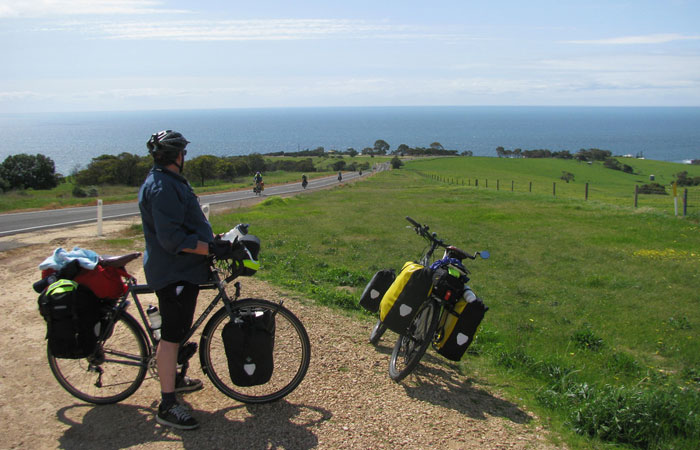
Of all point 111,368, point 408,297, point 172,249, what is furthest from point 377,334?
point 172,249

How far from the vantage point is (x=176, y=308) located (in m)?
3.86

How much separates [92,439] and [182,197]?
191 centimetres

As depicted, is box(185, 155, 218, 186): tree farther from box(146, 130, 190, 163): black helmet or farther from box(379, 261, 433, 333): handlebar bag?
box(146, 130, 190, 163): black helmet

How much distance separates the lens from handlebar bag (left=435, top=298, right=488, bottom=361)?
479 centimetres

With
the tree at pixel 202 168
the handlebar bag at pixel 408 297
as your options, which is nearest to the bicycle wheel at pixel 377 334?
the handlebar bag at pixel 408 297

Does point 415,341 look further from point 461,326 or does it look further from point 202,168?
point 202,168

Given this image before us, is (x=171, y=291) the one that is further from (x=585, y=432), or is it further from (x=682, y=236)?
(x=682, y=236)

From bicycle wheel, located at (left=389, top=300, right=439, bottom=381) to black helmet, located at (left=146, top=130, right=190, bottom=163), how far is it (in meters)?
2.66

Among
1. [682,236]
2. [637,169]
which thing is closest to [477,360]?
[682,236]

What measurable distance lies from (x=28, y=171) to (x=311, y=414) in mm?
65283

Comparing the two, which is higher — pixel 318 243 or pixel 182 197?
pixel 182 197

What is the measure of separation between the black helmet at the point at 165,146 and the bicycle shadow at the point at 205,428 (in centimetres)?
204

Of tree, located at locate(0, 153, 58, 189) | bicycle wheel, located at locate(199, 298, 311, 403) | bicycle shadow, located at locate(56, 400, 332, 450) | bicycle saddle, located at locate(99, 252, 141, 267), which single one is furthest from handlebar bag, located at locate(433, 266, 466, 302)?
tree, located at locate(0, 153, 58, 189)

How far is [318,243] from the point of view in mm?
14672
